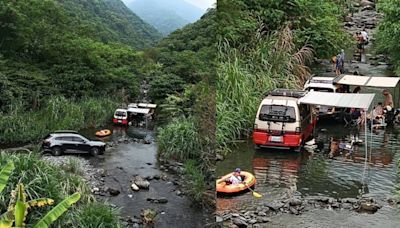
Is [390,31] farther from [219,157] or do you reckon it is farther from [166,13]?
[166,13]

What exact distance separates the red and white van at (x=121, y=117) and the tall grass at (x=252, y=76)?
1.56 ft

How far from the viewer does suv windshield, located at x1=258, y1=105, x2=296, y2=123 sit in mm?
2209

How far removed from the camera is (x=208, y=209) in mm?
2514

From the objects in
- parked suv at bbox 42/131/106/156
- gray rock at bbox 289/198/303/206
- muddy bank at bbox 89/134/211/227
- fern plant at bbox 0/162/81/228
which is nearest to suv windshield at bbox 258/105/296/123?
gray rock at bbox 289/198/303/206

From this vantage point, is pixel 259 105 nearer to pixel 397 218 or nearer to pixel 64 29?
pixel 397 218

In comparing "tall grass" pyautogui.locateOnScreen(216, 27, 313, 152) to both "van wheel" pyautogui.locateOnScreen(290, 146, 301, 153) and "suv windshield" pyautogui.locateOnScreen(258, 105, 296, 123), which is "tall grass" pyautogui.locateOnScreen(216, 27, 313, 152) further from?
"van wheel" pyautogui.locateOnScreen(290, 146, 301, 153)

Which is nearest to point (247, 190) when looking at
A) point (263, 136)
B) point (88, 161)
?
point (263, 136)

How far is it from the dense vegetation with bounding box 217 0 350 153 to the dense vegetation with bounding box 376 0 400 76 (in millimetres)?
184

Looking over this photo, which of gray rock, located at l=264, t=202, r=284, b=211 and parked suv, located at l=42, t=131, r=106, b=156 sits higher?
parked suv, located at l=42, t=131, r=106, b=156

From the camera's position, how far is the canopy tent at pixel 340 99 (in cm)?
206

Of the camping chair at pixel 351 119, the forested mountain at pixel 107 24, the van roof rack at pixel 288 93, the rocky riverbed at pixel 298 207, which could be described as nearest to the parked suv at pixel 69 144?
the forested mountain at pixel 107 24

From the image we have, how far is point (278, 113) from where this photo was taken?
87.3 inches

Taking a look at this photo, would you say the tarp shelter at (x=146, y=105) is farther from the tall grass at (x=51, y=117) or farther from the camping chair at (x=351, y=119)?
the camping chair at (x=351, y=119)

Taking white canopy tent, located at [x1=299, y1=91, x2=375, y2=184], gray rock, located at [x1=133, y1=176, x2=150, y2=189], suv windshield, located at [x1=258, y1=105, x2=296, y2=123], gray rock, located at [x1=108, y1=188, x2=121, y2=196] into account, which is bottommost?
gray rock, located at [x1=108, y1=188, x2=121, y2=196]
